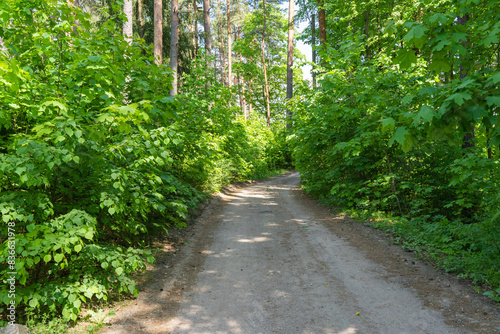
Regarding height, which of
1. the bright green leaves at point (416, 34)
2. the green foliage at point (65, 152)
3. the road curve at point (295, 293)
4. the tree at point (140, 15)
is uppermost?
the tree at point (140, 15)

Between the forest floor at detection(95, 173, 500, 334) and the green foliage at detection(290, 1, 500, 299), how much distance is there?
68cm

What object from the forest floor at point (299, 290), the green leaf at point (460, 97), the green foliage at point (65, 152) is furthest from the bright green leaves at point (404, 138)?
the green foliage at point (65, 152)

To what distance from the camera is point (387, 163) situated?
8109 mm

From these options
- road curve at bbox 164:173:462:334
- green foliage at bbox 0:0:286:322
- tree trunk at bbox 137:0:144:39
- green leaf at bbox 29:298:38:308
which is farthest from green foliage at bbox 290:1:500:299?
tree trunk at bbox 137:0:144:39

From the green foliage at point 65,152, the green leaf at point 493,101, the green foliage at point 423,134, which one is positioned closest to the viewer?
the green leaf at point 493,101

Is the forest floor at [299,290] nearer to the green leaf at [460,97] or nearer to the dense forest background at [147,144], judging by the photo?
the dense forest background at [147,144]

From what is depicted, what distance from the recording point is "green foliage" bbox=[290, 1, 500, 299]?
109 inches

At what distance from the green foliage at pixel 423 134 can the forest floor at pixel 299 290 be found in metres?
0.68

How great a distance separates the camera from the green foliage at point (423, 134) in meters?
2.78

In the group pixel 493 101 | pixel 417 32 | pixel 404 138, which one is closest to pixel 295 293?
pixel 404 138

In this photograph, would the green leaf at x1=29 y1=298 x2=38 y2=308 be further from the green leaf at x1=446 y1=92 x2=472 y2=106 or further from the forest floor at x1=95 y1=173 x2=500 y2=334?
the green leaf at x1=446 y1=92 x2=472 y2=106

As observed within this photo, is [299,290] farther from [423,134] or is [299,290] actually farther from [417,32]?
[423,134]

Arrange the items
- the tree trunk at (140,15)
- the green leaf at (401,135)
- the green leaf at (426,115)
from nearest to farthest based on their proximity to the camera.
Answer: the green leaf at (426,115) < the green leaf at (401,135) < the tree trunk at (140,15)

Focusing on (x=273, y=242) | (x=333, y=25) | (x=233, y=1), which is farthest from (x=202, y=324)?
(x=233, y=1)
